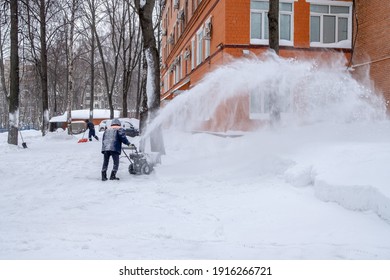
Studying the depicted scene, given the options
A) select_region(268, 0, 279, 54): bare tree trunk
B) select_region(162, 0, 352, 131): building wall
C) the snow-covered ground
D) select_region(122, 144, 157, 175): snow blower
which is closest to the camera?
the snow-covered ground

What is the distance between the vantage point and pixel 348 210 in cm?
583

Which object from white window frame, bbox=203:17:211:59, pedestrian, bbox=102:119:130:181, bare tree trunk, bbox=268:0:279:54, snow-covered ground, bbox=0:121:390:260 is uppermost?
white window frame, bbox=203:17:211:59

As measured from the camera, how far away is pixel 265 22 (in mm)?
17844

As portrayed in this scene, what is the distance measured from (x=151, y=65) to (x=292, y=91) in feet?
22.0

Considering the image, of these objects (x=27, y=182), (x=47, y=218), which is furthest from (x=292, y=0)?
(x=47, y=218)

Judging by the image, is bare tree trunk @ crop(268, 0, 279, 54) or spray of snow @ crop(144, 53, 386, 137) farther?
bare tree trunk @ crop(268, 0, 279, 54)

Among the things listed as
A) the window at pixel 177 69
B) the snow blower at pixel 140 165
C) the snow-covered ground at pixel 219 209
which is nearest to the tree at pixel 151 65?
the snow-covered ground at pixel 219 209

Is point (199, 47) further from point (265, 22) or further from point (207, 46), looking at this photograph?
point (265, 22)

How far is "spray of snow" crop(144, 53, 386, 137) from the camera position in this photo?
37.2 ft

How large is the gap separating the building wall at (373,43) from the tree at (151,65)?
981 centimetres

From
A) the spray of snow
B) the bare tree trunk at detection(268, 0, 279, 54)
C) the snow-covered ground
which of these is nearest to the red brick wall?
the spray of snow

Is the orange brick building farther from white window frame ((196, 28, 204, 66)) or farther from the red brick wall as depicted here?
white window frame ((196, 28, 204, 66))

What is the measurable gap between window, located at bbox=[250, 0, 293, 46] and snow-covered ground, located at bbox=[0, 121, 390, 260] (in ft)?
28.9

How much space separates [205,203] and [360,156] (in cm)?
278
